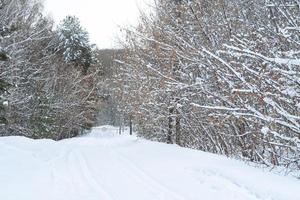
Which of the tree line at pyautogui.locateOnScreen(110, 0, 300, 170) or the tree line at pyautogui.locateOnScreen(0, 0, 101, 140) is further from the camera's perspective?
the tree line at pyautogui.locateOnScreen(0, 0, 101, 140)

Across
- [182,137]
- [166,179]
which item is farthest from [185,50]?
[182,137]

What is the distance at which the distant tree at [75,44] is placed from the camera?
5353 centimetres

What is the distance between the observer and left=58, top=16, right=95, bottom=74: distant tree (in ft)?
176

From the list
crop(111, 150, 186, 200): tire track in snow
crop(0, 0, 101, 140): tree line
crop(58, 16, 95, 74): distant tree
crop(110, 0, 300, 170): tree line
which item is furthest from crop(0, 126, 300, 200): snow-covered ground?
crop(58, 16, 95, 74): distant tree

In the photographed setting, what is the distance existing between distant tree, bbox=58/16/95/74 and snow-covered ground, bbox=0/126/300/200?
39.6 m

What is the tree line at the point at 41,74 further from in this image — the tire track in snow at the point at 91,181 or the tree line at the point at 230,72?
the tire track in snow at the point at 91,181

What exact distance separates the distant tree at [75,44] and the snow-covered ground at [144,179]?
39.6 metres

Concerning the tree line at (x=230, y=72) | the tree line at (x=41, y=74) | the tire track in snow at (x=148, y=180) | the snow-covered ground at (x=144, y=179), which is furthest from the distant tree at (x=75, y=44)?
the tire track in snow at (x=148, y=180)

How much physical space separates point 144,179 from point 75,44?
45.0 m

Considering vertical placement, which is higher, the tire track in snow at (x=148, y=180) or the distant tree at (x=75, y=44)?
the distant tree at (x=75, y=44)

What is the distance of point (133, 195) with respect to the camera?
8578 mm

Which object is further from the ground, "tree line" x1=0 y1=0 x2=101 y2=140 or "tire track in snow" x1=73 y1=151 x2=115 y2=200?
"tree line" x1=0 y1=0 x2=101 y2=140

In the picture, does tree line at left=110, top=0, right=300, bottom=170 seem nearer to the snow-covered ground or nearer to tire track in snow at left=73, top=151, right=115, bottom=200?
the snow-covered ground

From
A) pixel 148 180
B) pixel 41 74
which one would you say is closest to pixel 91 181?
pixel 148 180
